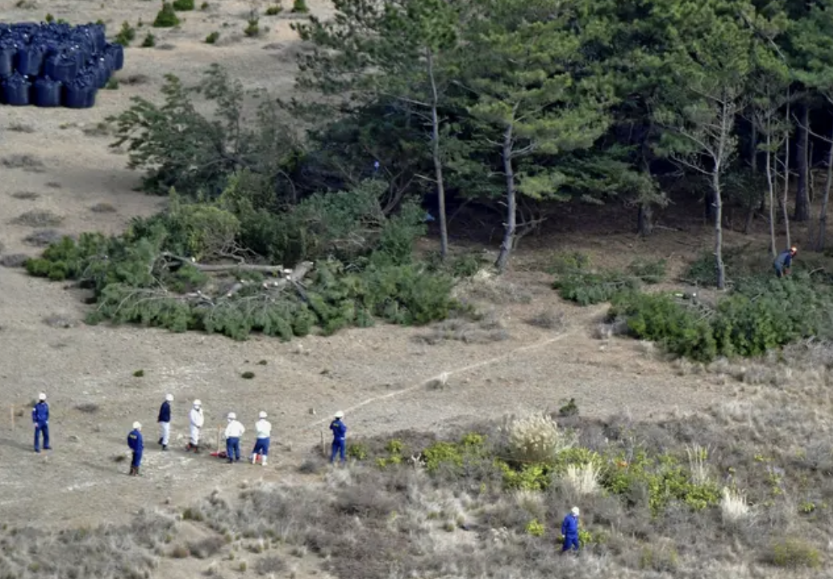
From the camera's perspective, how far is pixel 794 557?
22469mm

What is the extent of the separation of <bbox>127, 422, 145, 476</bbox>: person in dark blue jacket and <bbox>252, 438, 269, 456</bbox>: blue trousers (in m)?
1.58

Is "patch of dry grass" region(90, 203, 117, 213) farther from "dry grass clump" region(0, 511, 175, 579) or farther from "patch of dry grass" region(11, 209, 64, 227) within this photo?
"dry grass clump" region(0, 511, 175, 579)

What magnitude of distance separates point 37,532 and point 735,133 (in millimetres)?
19816

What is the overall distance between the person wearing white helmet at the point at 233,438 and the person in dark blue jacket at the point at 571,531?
469cm

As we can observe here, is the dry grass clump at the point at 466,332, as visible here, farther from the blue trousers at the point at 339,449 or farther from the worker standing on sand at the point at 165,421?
the worker standing on sand at the point at 165,421

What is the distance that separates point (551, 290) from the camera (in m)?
32.5

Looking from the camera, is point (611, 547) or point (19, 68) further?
point (19, 68)

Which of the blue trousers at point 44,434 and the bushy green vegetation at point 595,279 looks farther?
the bushy green vegetation at point 595,279

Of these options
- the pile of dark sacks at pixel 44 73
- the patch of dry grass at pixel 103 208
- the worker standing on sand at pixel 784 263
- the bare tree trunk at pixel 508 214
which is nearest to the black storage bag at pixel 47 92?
the pile of dark sacks at pixel 44 73

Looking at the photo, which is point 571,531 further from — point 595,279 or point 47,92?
point 47,92

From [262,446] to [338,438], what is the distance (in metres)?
1.04

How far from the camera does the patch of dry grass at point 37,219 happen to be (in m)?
34.7

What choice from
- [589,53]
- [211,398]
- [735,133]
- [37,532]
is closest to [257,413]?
[211,398]

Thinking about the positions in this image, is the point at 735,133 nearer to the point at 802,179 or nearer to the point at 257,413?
the point at 802,179
